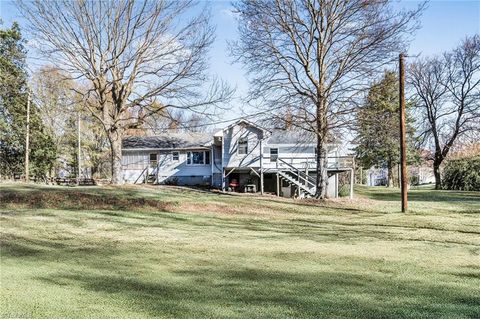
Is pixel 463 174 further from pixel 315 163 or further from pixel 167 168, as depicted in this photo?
pixel 167 168

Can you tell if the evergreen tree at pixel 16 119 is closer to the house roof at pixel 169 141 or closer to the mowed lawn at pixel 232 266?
the house roof at pixel 169 141

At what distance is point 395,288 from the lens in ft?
20.5

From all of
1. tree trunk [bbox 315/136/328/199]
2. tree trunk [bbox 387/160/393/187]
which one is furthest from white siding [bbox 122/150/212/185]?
tree trunk [bbox 387/160/393/187]

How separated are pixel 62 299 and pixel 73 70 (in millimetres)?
25154

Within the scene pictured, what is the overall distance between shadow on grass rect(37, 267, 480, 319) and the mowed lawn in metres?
0.02

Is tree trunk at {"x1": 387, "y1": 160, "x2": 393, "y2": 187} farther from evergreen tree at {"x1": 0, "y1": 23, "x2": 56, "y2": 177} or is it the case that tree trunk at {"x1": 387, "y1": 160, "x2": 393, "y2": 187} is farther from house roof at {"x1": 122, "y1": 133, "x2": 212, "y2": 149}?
evergreen tree at {"x1": 0, "y1": 23, "x2": 56, "y2": 177}

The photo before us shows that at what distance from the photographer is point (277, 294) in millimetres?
5812

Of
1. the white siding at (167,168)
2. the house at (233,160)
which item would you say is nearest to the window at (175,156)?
the house at (233,160)

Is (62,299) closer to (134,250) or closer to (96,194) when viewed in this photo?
(134,250)

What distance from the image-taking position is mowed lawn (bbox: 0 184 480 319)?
519cm

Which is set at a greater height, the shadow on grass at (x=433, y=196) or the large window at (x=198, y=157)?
the large window at (x=198, y=157)

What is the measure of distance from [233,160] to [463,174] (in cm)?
2557

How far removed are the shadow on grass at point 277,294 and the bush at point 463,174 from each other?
129 feet

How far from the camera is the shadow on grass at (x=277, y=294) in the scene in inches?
198
